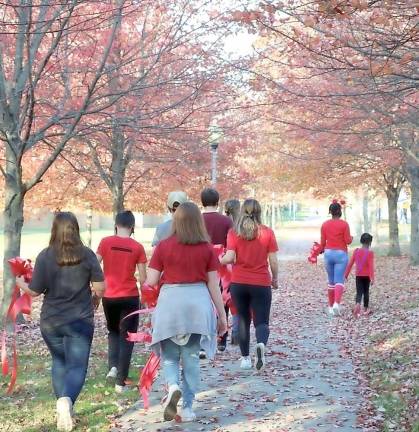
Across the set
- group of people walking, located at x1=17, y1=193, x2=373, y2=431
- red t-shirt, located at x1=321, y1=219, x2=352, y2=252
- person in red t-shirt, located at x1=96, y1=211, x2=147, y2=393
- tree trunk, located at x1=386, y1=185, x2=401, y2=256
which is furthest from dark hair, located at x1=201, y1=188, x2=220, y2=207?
tree trunk, located at x1=386, y1=185, x2=401, y2=256

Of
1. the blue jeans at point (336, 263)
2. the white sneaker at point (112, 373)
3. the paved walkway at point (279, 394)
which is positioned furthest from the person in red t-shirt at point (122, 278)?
the blue jeans at point (336, 263)

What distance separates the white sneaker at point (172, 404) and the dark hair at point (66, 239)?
122 centimetres

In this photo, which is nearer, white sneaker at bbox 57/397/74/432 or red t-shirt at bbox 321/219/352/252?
white sneaker at bbox 57/397/74/432

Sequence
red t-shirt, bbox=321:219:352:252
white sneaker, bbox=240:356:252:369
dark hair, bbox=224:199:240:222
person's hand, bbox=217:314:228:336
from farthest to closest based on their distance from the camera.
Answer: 1. red t-shirt, bbox=321:219:352:252
2. dark hair, bbox=224:199:240:222
3. white sneaker, bbox=240:356:252:369
4. person's hand, bbox=217:314:228:336

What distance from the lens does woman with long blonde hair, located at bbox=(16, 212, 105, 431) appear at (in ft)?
17.3

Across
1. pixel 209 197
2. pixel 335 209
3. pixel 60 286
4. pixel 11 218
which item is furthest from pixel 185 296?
pixel 335 209

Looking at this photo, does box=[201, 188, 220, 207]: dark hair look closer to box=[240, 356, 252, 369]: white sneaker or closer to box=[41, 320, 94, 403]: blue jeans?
box=[240, 356, 252, 369]: white sneaker

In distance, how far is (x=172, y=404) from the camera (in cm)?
524

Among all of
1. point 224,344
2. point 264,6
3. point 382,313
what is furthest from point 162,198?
point 264,6

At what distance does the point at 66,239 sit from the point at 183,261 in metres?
0.89

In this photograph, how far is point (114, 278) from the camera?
6.49 meters

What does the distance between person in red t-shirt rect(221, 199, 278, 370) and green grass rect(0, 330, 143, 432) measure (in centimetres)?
142

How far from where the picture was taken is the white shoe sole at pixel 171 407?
17.1 ft

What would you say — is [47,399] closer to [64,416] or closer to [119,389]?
[119,389]
